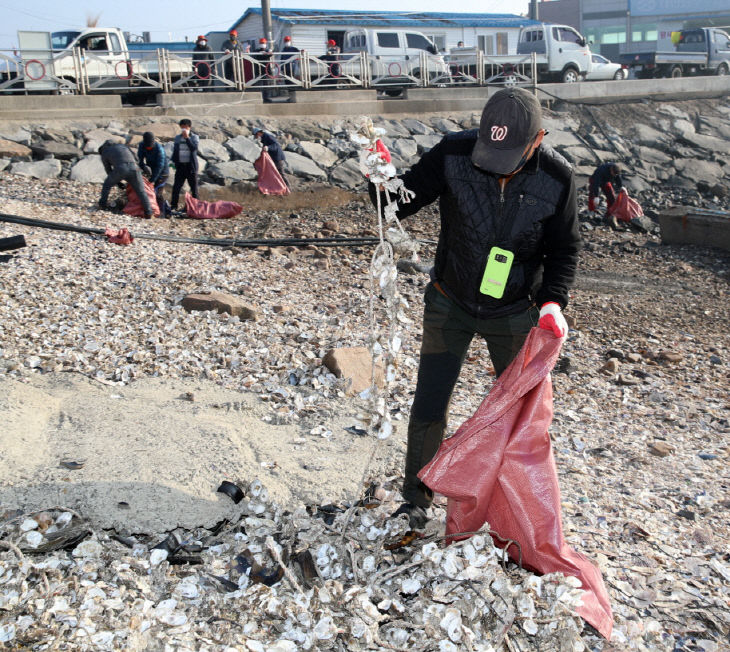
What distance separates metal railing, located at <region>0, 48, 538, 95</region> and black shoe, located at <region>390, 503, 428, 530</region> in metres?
13.8

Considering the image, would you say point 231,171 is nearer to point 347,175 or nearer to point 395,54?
point 347,175

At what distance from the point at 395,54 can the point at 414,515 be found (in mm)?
19654

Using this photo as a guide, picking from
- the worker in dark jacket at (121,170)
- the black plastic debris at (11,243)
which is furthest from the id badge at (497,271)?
the worker in dark jacket at (121,170)

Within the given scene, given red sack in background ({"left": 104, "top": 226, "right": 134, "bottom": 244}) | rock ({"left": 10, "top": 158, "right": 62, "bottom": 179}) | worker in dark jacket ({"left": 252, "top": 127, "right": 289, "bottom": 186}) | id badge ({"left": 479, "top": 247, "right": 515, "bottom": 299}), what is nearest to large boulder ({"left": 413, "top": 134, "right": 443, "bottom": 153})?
worker in dark jacket ({"left": 252, "top": 127, "right": 289, "bottom": 186})

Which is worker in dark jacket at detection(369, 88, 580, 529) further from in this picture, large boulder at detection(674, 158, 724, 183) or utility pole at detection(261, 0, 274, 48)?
utility pole at detection(261, 0, 274, 48)

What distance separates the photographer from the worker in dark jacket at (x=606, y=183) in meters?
12.5

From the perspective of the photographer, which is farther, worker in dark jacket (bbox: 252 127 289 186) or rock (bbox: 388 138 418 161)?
rock (bbox: 388 138 418 161)

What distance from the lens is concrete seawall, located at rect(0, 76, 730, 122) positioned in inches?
553

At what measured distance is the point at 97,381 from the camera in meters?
4.74

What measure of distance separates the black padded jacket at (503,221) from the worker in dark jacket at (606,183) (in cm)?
1042

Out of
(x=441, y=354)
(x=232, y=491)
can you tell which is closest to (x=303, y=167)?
(x=232, y=491)

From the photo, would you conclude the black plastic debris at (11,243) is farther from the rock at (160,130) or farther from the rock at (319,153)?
the rock at (319,153)

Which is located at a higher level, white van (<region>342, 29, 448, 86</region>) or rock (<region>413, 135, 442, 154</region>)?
Answer: white van (<region>342, 29, 448, 86</region>)

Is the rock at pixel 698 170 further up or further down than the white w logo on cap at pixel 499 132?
further down
